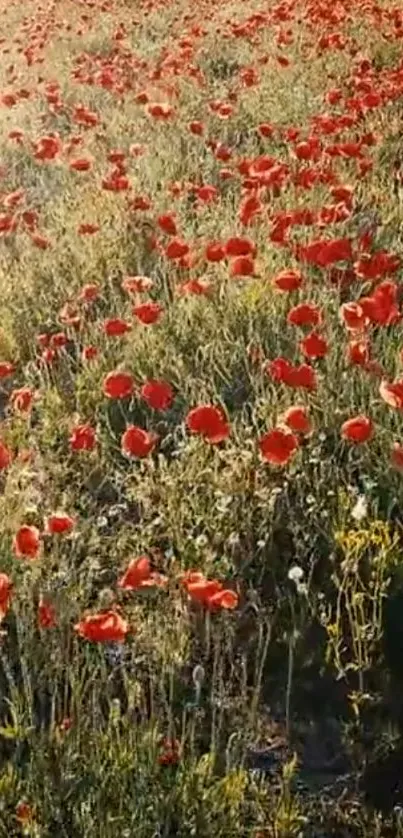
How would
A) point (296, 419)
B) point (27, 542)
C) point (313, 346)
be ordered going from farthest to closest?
point (313, 346) → point (296, 419) → point (27, 542)

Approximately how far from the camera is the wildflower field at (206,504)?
2289mm

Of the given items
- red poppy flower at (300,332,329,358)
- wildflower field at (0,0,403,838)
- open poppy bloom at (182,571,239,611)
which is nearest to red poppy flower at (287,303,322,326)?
wildflower field at (0,0,403,838)

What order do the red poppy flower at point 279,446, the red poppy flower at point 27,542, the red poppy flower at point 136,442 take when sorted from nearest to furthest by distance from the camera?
the red poppy flower at point 27,542 < the red poppy flower at point 279,446 < the red poppy flower at point 136,442

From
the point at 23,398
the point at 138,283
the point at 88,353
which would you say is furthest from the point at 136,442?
the point at 138,283

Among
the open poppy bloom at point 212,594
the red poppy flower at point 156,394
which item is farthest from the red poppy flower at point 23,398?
the open poppy bloom at point 212,594

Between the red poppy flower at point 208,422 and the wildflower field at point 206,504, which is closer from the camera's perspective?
the wildflower field at point 206,504

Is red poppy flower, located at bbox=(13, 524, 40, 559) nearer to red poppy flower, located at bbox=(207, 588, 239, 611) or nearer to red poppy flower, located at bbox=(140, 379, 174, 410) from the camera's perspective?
red poppy flower, located at bbox=(207, 588, 239, 611)

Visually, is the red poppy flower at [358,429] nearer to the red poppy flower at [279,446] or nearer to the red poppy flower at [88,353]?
the red poppy flower at [279,446]

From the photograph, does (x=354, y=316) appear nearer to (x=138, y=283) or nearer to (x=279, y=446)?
(x=279, y=446)

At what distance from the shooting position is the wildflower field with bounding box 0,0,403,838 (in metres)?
2.29

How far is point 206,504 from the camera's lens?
3125 millimetres

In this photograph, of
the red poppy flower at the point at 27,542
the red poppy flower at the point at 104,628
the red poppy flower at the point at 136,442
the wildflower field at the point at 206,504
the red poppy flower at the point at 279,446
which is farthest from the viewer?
the red poppy flower at the point at 136,442

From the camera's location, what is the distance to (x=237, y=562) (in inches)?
116

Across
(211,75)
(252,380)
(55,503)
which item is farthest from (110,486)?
(211,75)
